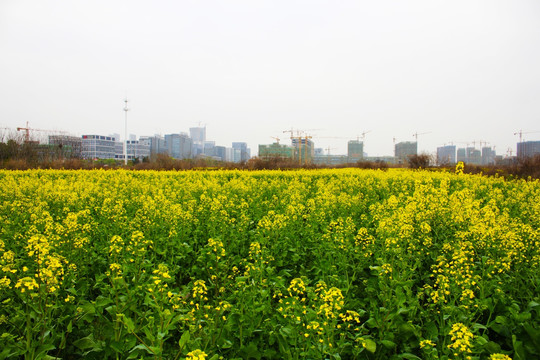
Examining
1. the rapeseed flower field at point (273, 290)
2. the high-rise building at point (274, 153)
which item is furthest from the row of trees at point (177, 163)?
the rapeseed flower field at point (273, 290)

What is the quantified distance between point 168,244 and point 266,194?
5.39m

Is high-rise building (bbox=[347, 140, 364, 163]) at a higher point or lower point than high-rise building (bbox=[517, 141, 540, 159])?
higher

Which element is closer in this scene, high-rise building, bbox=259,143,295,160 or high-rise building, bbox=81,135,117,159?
high-rise building, bbox=259,143,295,160

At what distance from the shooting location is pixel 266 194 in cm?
974

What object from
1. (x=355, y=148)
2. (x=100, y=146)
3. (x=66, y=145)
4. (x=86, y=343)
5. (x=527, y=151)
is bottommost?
(x=86, y=343)

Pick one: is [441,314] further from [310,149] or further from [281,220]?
[310,149]

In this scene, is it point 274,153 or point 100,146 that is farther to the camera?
point 100,146

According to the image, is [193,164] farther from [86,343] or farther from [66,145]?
[66,145]

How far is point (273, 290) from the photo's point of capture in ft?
13.2

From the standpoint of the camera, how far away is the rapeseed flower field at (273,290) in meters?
2.69

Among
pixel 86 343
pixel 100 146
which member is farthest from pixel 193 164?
pixel 100 146

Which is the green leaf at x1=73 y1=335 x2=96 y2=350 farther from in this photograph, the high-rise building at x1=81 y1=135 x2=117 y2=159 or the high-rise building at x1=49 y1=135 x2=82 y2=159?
the high-rise building at x1=81 y1=135 x2=117 y2=159

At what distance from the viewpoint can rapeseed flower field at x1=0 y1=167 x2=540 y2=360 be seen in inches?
106

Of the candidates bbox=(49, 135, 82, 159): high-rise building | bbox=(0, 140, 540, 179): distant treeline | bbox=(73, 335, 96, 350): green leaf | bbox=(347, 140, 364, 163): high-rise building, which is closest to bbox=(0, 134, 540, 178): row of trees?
bbox=(0, 140, 540, 179): distant treeline
